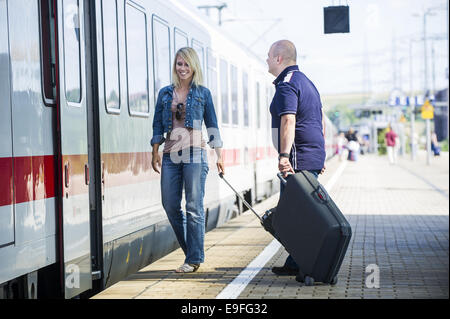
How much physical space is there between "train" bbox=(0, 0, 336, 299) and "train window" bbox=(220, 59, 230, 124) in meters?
2.63

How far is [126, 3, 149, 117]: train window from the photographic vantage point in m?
A: 7.74

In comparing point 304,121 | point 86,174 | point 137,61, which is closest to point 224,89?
point 137,61

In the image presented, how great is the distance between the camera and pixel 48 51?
230 inches

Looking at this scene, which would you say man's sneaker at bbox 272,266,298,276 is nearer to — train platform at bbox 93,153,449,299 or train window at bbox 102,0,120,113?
train platform at bbox 93,153,449,299

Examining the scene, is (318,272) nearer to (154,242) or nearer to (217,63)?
(154,242)

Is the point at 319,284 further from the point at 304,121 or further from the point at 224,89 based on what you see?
the point at 224,89

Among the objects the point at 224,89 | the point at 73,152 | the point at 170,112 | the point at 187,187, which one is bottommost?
the point at 187,187

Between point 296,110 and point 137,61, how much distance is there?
6.09 feet

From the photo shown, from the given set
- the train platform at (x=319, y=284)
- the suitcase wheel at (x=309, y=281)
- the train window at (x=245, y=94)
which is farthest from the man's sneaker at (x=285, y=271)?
the train window at (x=245, y=94)

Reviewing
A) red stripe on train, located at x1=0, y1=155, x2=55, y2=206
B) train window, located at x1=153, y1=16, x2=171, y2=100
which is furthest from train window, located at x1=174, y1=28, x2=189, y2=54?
red stripe on train, located at x1=0, y1=155, x2=55, y2=206

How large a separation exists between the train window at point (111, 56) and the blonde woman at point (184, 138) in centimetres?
39

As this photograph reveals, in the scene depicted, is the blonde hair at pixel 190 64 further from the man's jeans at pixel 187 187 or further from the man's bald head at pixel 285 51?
the man's bald head at pixel 285 51
